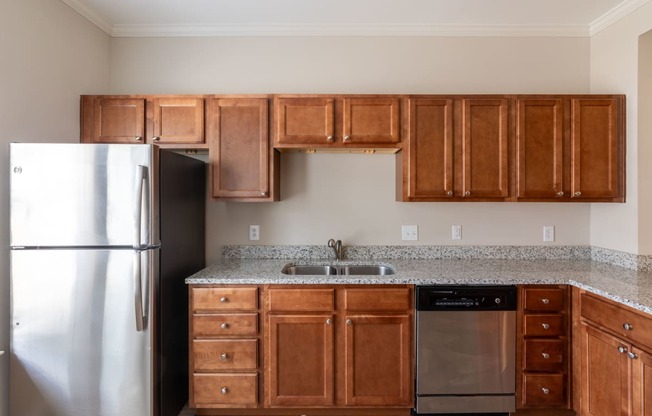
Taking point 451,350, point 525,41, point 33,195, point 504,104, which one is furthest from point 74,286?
point 525,41

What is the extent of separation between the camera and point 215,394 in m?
2.21

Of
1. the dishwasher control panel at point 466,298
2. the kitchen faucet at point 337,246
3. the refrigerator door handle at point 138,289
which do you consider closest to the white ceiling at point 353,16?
the kitchen faucet at point 337,246

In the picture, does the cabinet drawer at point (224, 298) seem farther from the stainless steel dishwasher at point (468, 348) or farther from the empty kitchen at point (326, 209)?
the stainless steel dishwasher at point (468, 348)

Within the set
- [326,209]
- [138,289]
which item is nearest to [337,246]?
[326,209]

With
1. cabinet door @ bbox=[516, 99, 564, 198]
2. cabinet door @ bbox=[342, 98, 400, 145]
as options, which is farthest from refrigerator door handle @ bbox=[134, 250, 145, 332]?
cabinet door @ bbox=[516, 99, 564, 198]

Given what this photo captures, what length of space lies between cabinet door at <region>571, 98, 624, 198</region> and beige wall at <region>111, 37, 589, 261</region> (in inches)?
14.8

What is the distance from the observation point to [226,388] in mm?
2211

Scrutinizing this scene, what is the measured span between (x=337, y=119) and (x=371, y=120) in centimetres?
24

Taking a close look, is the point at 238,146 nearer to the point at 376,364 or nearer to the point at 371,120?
the point at 371,120

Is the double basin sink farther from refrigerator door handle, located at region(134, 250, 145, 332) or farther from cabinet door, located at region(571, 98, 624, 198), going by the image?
cabinet door, located at region(571, 98, 624, 198)

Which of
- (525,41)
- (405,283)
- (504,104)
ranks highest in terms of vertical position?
(525,41)

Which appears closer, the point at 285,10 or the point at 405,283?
the point at 405,283

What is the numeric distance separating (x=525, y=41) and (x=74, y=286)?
3.53 meters

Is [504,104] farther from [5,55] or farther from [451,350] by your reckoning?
[5,55]
